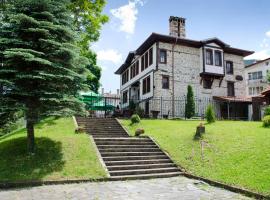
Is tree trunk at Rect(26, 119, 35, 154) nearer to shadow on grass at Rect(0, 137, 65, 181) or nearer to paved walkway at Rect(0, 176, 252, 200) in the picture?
shadow on grass at Rect(0, 137, 65, 181)

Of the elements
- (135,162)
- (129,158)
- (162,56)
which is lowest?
(135,162)

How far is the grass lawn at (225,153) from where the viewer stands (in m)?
9.21

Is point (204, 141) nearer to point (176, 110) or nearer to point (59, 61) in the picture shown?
point (59, 61)

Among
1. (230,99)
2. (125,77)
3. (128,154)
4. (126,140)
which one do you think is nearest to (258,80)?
(230,99)

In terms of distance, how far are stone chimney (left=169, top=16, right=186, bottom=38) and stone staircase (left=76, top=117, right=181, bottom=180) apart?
59.6ft

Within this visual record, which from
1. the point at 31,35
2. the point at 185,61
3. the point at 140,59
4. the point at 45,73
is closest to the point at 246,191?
the point at 45,73

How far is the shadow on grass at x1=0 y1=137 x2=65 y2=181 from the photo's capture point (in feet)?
31.7

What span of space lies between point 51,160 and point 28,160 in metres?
0.89

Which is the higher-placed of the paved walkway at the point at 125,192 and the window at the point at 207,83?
the window at the point at 207,83

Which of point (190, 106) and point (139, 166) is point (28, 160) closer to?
point (139, 166)

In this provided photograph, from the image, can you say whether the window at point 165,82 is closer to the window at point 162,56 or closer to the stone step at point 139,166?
the window at point 162,56

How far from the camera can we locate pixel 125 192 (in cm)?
839

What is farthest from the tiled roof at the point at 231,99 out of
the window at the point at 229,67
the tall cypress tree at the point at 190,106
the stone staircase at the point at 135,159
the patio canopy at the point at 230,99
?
the stone staircase at the point at 135,159

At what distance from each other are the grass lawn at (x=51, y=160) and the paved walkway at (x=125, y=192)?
863 mm
